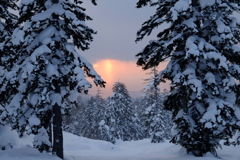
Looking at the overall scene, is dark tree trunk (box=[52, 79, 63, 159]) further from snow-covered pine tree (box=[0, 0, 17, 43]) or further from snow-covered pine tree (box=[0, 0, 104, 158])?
snow-covered pine tree (box=[0, 0, 17, 43])

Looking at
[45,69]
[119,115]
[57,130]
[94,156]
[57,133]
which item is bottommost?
[94,156]

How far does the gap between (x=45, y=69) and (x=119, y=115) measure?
A: 3845cm

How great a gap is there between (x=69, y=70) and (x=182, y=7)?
537 cm

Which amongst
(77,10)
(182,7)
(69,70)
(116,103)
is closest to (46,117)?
(69,70)

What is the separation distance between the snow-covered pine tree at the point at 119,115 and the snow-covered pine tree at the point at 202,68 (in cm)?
3404

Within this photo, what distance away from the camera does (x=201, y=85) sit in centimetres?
1063

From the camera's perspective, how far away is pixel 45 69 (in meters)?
10.1

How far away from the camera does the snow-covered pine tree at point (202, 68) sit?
10.6 meters

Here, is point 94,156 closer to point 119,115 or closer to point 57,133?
point 57,133

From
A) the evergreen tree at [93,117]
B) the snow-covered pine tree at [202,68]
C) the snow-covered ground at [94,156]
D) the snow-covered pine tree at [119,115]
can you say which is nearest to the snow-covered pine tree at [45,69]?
the snow-covered ground at [94,156]

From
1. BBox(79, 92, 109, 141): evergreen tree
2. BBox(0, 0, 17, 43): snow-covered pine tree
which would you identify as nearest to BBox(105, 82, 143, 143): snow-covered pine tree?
BBox(79, 92, 109, 141): evergreen tree

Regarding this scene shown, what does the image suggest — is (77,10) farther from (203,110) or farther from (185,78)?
(203,110)

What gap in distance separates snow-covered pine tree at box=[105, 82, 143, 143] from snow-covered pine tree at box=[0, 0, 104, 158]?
3523 centimetres

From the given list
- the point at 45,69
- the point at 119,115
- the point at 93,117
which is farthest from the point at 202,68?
the point at 93,117
